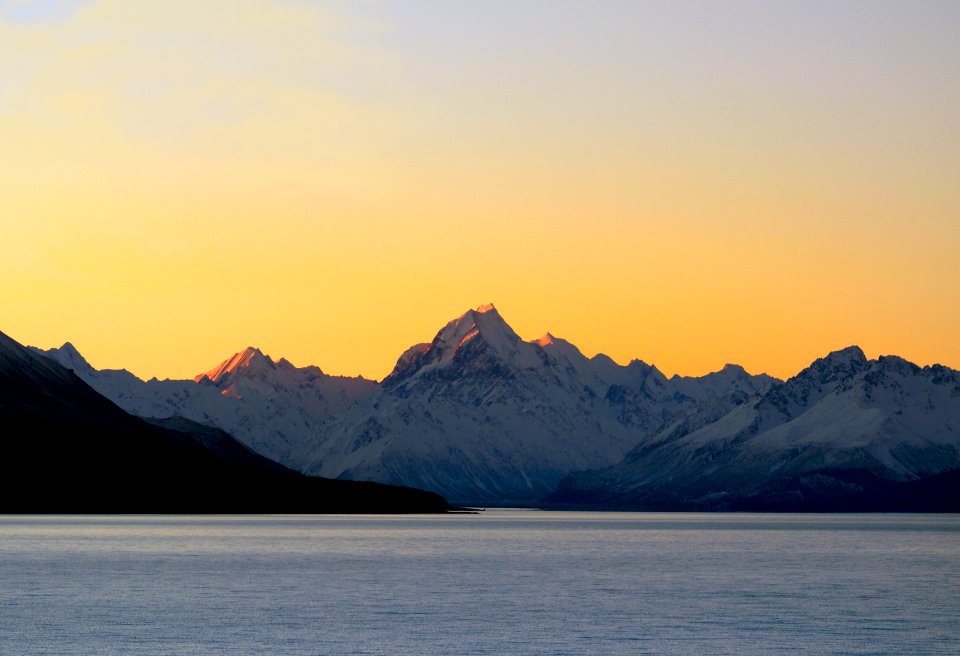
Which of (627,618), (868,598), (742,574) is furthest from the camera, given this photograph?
(742,574)

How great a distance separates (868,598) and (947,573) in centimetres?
3823

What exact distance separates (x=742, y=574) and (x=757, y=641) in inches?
2631

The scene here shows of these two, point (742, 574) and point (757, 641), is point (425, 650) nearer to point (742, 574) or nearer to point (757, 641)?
point (757, 641)

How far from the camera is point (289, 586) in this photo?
14650 centimetres

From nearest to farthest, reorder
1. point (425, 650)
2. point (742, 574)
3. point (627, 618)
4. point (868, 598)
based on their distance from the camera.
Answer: point (425, 650)
point (627, 618)
point (868, 598)
point (742, 574)

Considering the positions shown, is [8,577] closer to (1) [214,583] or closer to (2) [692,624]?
(1) [214,583]

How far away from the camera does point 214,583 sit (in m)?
149

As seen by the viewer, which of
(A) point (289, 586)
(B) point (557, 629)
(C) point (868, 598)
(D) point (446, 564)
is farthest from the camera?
(D) point (446, 564)

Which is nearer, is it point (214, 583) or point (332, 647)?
point (332, 647)

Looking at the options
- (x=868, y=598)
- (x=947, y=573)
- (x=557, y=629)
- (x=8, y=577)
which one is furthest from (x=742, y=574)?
(x=8, y=577)

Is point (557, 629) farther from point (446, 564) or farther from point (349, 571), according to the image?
point (446, 564)

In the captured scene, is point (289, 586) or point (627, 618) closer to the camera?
point (627, 618)

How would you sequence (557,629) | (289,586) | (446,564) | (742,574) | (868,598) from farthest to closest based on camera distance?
(446,564) → (742,574) → (289,586) → (868,598) → (557,629)

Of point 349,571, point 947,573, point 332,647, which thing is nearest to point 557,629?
point 332,647
